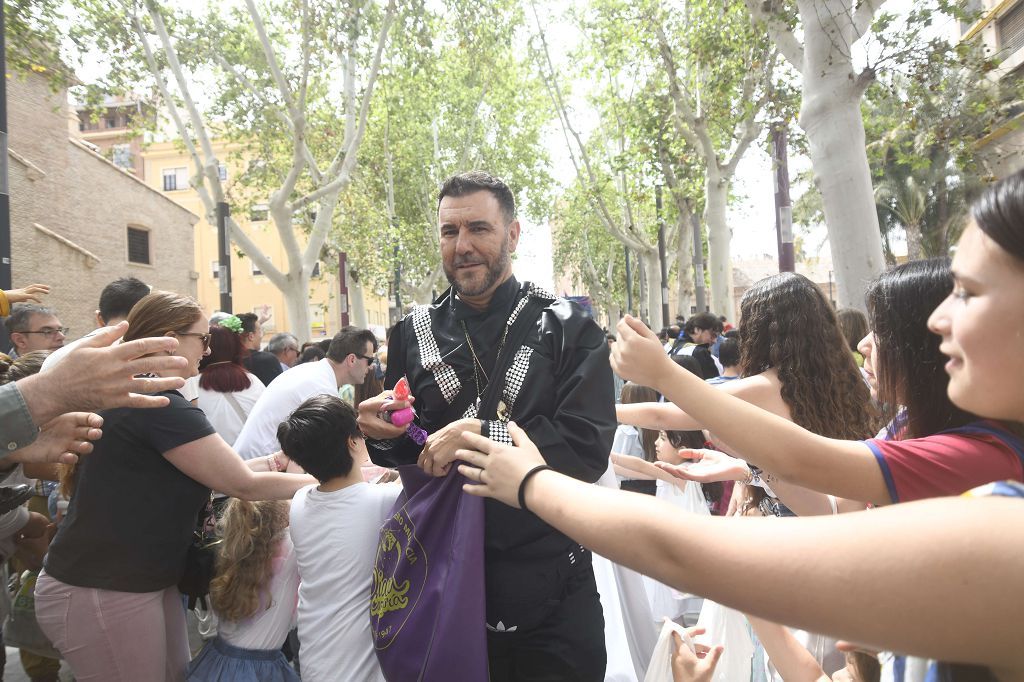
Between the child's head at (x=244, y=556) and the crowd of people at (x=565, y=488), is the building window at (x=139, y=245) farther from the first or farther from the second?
the child's head at (x=244, y=556)

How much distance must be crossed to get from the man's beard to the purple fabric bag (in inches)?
30.6

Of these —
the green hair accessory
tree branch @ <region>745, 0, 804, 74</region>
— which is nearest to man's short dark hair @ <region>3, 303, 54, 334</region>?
the green hair accessory

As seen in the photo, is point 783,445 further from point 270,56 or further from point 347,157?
point 347,157

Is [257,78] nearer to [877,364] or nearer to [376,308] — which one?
[877,364]

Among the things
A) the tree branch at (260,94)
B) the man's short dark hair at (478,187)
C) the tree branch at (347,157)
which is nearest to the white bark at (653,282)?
the tree branch at (347,157)

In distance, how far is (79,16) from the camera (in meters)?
11.7

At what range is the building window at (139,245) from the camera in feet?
86.8

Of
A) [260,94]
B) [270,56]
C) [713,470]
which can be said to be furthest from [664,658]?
[260,94]

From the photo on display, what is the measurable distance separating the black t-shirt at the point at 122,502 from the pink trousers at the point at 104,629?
59mm

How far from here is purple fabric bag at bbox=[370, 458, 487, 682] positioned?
2.10m

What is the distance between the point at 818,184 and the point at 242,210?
61.4ft

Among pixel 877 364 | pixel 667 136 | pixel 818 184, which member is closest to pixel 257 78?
pixel 667 136

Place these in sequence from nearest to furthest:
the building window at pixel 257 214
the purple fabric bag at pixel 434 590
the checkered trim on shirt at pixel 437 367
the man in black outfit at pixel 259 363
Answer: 1. the purple fabric bag at pixel 434 590
2. the checkered trim on shirt at pixel 437 367
3. the man in black outfit at pixel 259 363
4. the building window at pixel 257 214

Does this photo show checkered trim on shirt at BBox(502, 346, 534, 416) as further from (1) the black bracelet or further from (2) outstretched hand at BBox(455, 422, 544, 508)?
(1) the black bracelet
